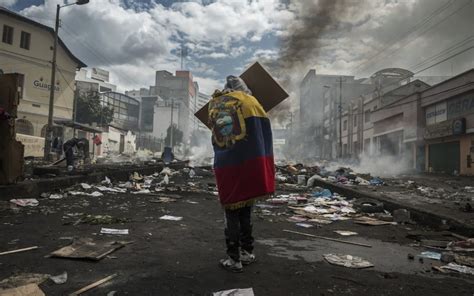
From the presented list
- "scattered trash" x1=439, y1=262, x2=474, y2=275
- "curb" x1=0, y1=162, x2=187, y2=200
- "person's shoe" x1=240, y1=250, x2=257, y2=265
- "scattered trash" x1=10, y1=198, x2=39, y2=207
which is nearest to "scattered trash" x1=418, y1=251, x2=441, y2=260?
"scattered trash" x1=439, y1=262, x2=474, y2=275

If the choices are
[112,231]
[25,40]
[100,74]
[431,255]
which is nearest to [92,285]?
[112,231]

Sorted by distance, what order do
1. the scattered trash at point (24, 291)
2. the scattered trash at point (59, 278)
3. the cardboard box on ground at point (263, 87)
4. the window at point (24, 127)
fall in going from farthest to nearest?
the window at point (24, 127)
the cardboard box on ground at point (263, 87)
the scattered trash at point (59, 278)
the scattered trash at point (24, 291)

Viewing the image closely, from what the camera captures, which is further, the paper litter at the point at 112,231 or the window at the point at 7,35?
the window at the point at 7,35

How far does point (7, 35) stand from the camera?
1150 inches

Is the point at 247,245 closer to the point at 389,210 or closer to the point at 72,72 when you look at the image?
the point at 389,210

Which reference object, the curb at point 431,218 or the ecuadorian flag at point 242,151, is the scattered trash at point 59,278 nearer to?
the ecuadorian flag at point 242,151

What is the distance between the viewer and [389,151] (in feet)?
113

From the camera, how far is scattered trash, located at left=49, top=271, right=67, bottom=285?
7.96 feet

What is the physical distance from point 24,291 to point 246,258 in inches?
65.8

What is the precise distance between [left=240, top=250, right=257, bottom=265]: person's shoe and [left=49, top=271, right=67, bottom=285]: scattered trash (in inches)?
54.7

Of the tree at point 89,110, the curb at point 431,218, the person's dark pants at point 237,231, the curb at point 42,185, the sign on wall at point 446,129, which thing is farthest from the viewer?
the tree at point 89,110

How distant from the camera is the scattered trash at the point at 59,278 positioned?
95.5 inches

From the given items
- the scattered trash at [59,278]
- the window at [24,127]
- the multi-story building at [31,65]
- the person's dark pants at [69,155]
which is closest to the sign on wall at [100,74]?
the multi-story building at [31,65]

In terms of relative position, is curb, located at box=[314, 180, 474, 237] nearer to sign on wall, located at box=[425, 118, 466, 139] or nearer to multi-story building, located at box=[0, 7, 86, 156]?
sign on wall, located at box=[425, 118, 466, 139]
